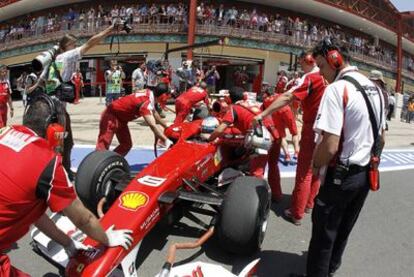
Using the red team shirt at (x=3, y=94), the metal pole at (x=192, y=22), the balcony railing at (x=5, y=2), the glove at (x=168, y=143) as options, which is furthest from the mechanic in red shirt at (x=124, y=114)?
the balcony railing at (x=5, y=2)

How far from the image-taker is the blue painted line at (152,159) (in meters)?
7.18

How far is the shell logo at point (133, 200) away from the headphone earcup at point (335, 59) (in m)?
1.75

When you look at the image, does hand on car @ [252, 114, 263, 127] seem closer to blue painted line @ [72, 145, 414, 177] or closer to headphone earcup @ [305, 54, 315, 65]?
Answer: headphone earcup @ [305, 54, 315, 65]

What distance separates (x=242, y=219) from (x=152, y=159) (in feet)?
13.7

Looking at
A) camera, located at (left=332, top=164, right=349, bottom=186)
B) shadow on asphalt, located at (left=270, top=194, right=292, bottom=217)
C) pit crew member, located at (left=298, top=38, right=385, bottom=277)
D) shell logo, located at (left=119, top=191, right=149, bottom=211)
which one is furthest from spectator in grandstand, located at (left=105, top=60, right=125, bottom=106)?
camera, located at (left=332, top=164, right=349, bottom=186)

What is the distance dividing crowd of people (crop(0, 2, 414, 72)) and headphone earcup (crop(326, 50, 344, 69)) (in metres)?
19.4

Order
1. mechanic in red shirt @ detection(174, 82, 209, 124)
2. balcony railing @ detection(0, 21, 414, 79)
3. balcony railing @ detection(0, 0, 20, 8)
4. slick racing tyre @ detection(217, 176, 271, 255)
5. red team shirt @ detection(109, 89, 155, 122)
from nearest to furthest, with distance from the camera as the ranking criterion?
slick racing tyre @ detection(217, 176, 271, 255), red team shirt @ detection(109, 89, 155, 122), mechanic in red shirt @ detection(174, 82, 209, 124), balcony railing @ detection(0, 21, 414, 79), balcony railing @ detection(0, 0, 20, 8)

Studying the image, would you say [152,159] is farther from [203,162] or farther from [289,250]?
[289,250]

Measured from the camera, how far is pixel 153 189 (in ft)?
11.7

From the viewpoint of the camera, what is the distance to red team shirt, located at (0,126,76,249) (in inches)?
→ 73.9

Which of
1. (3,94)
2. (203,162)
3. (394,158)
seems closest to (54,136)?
(203,162)

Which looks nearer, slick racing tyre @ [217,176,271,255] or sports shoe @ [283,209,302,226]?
slick racing tyre @ [217,176,271,255]

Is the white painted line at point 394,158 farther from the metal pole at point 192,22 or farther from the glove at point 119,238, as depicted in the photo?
the metal pole at point 192,22

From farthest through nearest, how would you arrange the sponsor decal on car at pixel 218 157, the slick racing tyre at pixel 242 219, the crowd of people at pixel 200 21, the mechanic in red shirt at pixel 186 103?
the crowd of people at pixel 200 21 < the mechanic in red shirt at pixel 186 103 < the sponsor decal on car at pixel 218 157 < the slick racing tyre at pixel 242 219
